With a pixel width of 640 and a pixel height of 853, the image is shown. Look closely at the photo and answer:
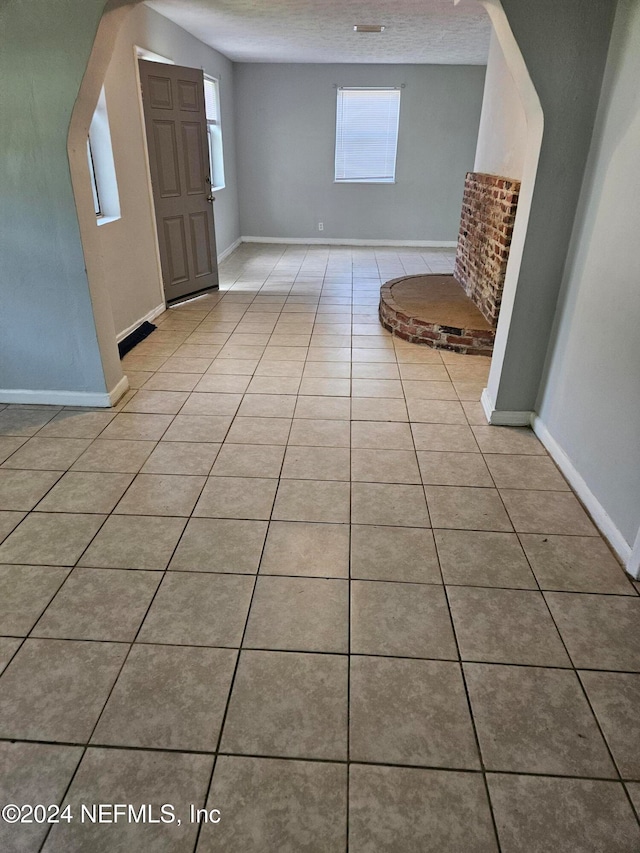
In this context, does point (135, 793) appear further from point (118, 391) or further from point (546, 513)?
point (118, 391)

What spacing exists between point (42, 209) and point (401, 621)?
2621mm

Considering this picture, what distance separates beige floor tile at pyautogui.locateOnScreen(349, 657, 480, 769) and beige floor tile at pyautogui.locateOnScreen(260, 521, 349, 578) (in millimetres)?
425

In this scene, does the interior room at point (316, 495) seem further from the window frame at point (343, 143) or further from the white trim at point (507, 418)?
the window frame at point (343, 143)

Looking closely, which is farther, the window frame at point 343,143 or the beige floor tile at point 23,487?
the window frame at point 343,143

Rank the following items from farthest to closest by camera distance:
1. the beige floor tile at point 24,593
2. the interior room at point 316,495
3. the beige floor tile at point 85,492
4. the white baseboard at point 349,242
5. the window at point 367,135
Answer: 1. the white baseboard at point 349,242
2. the window at point 367,135
3. the beige floor tile at point 85,492
4. the beige floor tile at point 24,593
5. the interior room at point 316,495

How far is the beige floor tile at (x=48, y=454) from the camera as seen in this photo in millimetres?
2650

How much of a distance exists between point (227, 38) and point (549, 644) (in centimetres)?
642

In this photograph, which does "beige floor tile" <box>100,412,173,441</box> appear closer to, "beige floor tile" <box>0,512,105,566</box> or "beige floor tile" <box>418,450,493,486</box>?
"beige floor tile" <box>0,512,105,566</box>

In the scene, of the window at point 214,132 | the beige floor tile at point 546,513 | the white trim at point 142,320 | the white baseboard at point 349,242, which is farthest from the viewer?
the white baseboard at point 349,242

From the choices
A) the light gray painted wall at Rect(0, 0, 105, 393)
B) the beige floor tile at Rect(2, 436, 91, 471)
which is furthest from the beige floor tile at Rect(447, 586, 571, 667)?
the light gray painted wall at Rect(0, 0, 105, 393)

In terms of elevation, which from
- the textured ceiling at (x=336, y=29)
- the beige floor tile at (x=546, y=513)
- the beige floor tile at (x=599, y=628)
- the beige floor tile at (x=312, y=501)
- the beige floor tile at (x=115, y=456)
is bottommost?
the beige floor tile at (x=115, y=456)

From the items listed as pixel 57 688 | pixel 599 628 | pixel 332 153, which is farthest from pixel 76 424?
pixel 332 153

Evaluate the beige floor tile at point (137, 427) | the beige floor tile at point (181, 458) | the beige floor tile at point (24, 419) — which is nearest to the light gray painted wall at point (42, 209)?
the beige floor tile at point (24, 419)

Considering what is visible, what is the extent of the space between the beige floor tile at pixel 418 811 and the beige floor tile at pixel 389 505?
1.02 meters
